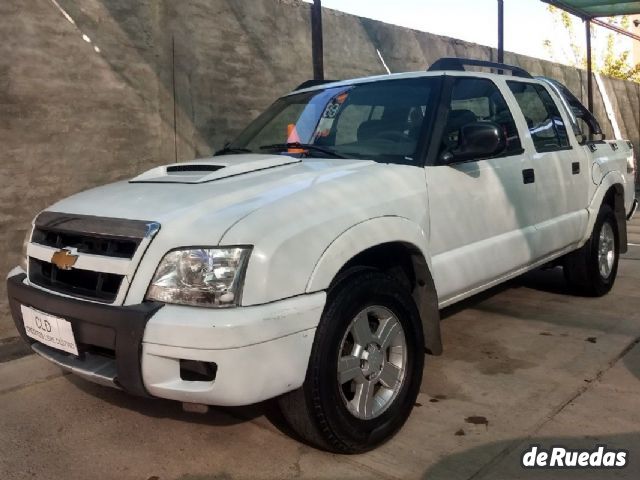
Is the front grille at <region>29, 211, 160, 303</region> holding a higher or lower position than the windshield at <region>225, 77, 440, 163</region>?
lower

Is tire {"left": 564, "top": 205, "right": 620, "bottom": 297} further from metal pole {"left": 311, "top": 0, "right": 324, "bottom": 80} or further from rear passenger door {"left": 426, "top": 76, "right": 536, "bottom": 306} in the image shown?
metal pole {"left": 311, "top": 0, "right": 324, "bottom": 80}

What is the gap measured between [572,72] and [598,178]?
11343 millimetres

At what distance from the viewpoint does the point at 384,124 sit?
3.71 m

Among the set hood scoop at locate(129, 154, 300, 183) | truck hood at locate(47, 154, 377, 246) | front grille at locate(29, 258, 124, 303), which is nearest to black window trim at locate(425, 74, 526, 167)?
truck hood at locate(47, 154, 377, 246)

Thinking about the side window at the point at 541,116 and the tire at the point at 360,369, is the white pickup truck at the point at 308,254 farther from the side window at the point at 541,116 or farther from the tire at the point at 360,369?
the side window at the point at 541,116

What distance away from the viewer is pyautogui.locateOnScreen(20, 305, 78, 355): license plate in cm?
271

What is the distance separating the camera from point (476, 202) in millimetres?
3730

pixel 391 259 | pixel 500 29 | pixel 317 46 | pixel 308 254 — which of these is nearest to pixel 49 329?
pixel 308 254

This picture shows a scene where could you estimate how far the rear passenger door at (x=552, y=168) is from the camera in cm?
445

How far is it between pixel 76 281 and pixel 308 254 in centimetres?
105

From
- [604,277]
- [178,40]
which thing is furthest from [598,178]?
[178,40]

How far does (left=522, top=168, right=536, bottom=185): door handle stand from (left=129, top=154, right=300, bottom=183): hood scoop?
1.63m

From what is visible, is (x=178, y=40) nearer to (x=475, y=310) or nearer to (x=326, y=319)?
(x=475, y=310)

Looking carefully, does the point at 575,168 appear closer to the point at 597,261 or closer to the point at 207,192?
the point at 597,261
